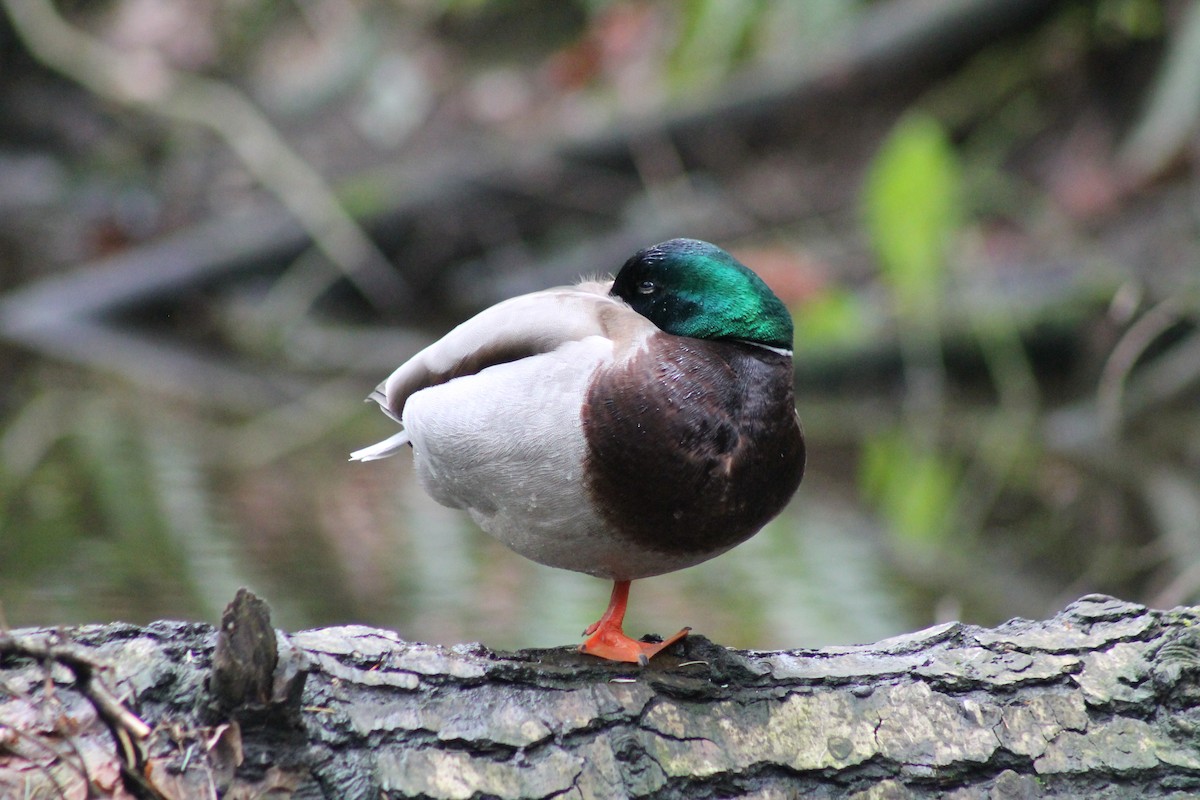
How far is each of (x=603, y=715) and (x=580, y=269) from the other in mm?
6972

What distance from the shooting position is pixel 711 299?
2.44m

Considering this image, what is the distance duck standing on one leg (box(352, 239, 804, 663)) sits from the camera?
227 centimetres

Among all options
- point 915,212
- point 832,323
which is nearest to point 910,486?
point 915,212

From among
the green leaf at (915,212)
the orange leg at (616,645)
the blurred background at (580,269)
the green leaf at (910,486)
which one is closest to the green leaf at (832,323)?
the blurred background at (580,269)

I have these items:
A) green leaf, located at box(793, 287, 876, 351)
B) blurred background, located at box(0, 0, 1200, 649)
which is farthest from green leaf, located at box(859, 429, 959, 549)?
green leaf, located at box(793, 287, 876, 351)

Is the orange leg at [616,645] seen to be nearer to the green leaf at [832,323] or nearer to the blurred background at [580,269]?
the blurred background at [580,269]

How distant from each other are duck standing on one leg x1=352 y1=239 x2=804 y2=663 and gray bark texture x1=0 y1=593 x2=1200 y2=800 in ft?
0.64

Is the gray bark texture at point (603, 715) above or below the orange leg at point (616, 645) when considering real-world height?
below

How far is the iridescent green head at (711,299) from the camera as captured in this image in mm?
2428

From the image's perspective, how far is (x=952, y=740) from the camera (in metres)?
2.25

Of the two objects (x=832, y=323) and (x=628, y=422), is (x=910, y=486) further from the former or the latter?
(x=628, y=422)

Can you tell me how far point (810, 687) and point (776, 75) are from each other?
7842 mm

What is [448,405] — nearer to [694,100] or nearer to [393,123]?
[694,100]

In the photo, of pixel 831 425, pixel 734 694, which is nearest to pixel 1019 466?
pixel 831 425
